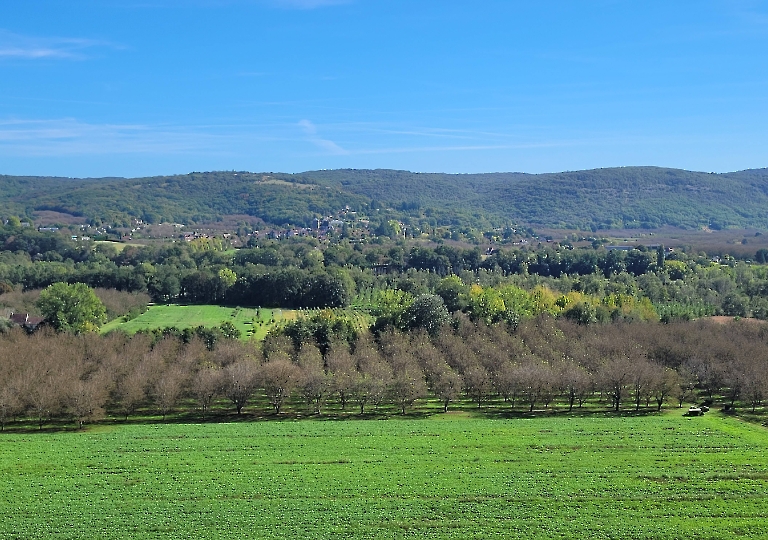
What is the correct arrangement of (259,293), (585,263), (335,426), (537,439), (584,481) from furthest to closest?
(585,263) < (259,293) < (335,426) < (537,439) < (584,481)

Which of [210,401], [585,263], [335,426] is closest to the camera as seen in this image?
[335,426]

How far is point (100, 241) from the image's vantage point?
16088 centimetres

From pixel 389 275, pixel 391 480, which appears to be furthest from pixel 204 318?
pixel 391 480

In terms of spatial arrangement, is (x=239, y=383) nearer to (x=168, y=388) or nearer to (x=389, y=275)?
(x=168, y=388)

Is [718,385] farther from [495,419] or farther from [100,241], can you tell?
[100,241]

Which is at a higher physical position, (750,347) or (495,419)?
(750,347)

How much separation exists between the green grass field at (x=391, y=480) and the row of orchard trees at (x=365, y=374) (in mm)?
3368

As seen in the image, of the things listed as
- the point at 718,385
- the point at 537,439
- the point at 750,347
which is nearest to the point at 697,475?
the point at 537,439

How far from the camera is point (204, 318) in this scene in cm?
8512

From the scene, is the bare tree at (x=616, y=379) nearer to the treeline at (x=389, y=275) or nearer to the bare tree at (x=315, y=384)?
the bare tree at (x=315, y=384)

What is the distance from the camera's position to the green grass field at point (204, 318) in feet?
254

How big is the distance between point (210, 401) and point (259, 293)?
49.9 m

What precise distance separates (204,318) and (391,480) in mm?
56445

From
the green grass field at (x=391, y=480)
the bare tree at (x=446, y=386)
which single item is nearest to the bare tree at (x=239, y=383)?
the green grass field at (x=391, y=480)
